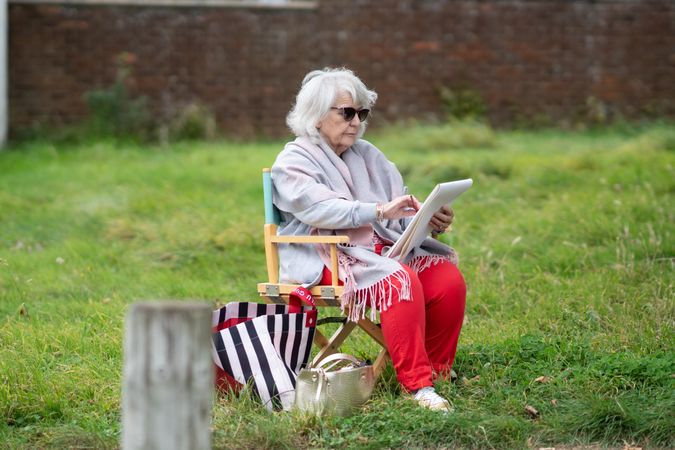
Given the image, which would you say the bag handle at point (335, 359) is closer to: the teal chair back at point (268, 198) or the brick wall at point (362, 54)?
the teal chair back at point (268, 198)

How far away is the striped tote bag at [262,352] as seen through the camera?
4500 millimetres

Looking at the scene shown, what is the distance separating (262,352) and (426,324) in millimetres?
806

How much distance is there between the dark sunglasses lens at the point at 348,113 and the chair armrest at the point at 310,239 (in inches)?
24.8

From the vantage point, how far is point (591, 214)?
26.4 feet

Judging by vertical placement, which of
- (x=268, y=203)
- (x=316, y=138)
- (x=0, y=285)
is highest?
(x=316, y=138)

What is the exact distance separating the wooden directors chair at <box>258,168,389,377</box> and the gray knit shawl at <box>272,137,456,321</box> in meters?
0.05

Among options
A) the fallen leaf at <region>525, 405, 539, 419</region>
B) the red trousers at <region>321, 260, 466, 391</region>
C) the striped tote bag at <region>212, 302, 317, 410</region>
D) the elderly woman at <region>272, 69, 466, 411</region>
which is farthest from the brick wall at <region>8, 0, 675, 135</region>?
the fallen leaf at <region>525, 405, 539, 419</region>

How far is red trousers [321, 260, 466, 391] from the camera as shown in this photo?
4461 mm

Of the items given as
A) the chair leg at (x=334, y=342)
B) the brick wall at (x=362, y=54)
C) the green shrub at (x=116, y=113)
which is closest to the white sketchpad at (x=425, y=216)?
the chair leg at (x=334, y=342)

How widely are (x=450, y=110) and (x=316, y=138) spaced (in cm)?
1126

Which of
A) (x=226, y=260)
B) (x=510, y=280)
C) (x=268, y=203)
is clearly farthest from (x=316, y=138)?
(x=226, y=260)

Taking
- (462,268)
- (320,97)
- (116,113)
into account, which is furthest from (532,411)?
(116,113)

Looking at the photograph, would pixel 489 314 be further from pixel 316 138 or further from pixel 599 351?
pixel 316 138

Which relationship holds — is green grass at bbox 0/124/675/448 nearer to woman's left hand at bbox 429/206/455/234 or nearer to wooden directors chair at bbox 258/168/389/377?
wooden directors chair at bbox 258/168/389/377
